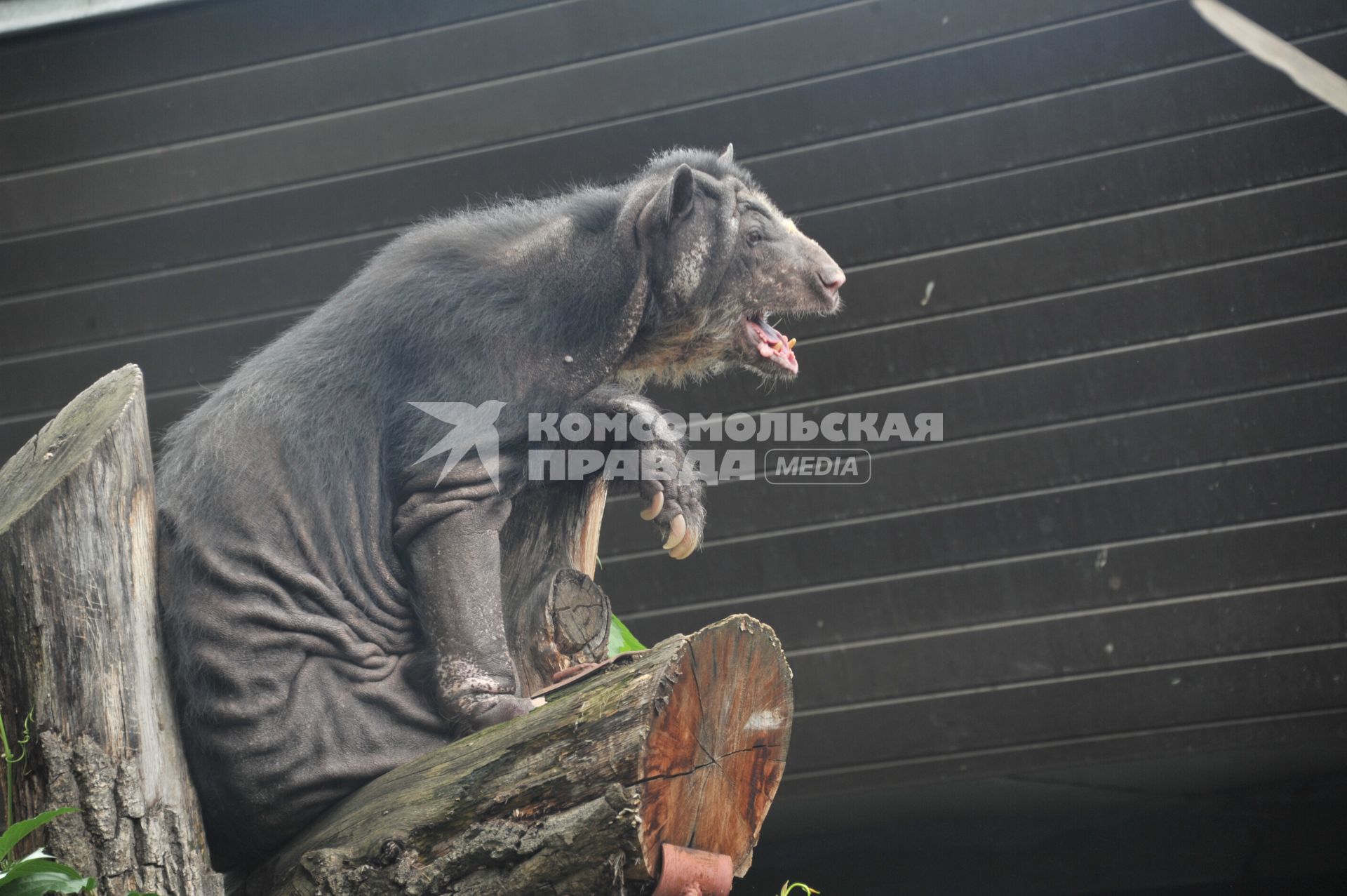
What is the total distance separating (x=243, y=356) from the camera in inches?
229

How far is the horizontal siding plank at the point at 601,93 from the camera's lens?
5336 mm

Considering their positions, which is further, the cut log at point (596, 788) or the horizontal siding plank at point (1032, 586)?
the horizontal siding plank at point (1032, 586)

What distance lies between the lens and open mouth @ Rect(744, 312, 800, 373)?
301 centimetres

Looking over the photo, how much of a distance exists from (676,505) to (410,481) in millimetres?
669

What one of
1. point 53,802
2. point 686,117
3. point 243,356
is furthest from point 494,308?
point 243,356

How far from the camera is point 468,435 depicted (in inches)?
103

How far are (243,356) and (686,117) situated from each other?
253cm

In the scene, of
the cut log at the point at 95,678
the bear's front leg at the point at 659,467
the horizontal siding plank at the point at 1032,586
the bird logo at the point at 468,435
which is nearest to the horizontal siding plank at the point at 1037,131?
the horizontal siding plank at the point at 1032,586

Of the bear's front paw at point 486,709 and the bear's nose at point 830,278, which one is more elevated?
the bear's nose at point 830,278

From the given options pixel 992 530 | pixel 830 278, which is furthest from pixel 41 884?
pixel 992 530

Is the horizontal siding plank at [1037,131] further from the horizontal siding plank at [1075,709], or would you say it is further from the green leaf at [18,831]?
the green leaf at [18,831]

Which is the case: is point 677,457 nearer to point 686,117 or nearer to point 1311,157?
point 686,117

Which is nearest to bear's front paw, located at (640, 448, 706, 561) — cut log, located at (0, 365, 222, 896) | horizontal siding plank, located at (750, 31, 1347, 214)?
cut log, located at (0, 365, 222, 896)

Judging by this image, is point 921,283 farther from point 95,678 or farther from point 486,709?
point 95,678
